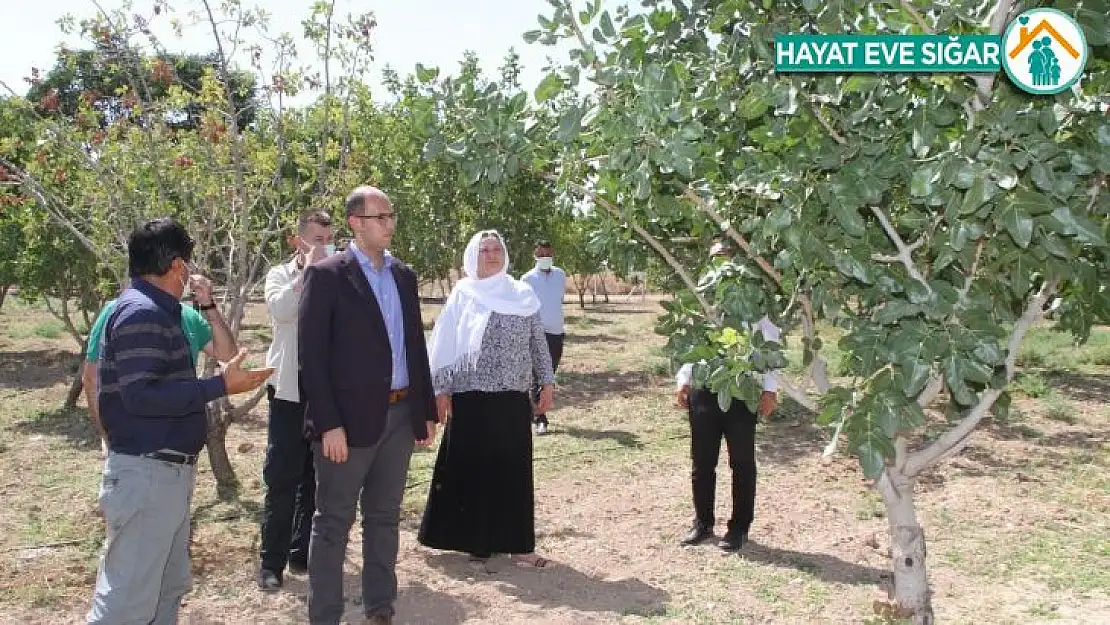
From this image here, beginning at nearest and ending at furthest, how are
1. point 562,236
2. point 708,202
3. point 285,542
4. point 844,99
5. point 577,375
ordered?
1. point 844,99
2. point 708,202
3. point 285,542
4. point 577,375
5. point 562,236

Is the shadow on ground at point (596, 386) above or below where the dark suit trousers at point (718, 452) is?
below

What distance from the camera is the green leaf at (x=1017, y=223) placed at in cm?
231

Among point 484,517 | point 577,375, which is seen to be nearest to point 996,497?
point 484,517

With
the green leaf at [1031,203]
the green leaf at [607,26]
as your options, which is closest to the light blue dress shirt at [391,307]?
the green leaf at [607,26]

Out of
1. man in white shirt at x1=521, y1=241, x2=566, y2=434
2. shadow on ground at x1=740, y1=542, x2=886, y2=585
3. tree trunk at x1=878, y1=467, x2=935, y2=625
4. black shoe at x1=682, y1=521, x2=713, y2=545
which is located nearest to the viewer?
tree trunk at x1=878, y1=467, x2=935, y2=625

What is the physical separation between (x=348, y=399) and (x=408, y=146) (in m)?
1.11

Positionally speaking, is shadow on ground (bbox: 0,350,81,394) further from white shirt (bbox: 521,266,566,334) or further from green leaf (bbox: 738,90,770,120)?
green leaf (bbox: 738,90,770,120)

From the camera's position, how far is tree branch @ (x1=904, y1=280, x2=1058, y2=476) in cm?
336

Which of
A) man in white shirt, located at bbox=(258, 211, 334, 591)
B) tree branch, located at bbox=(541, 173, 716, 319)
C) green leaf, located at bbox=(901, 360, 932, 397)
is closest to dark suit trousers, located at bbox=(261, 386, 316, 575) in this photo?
man in white shirt, located at bbox=(258, 211, 334, 591)

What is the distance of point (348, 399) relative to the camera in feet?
12.6

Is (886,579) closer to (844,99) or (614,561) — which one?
(614,561)

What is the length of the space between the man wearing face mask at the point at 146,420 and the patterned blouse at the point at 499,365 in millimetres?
1806

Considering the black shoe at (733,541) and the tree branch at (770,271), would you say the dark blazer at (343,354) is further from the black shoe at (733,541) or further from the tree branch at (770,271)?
the black shoe at (733,541)

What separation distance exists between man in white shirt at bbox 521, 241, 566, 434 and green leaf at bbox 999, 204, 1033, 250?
22.8 ft
